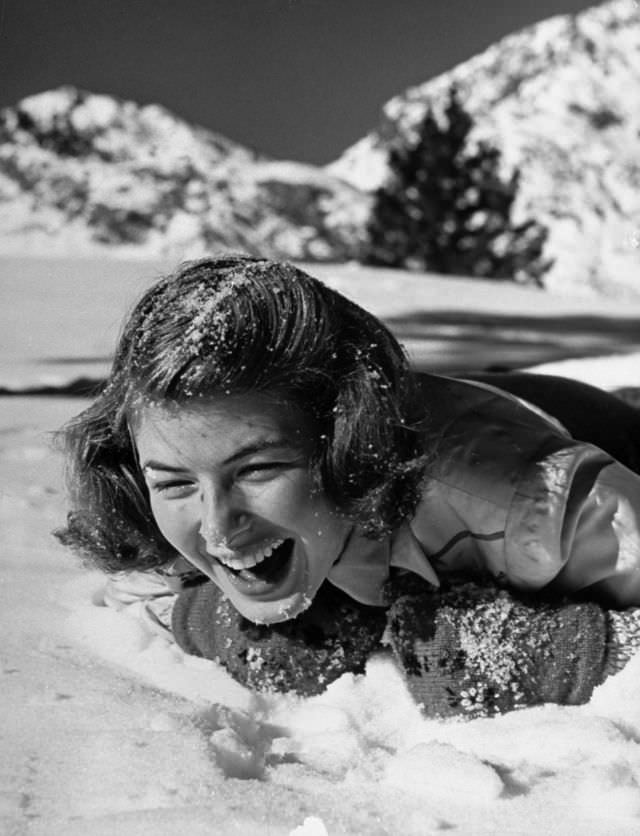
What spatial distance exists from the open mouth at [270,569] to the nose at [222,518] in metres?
0.10

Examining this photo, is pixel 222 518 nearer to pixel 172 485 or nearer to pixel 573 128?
pixel 172 485

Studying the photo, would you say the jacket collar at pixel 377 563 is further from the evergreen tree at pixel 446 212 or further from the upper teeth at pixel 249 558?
the evergreen tree at pixel 446 212

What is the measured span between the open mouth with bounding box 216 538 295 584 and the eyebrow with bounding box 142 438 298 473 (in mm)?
143

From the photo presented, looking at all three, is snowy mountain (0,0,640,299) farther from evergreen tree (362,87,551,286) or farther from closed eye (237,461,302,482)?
closed eye (237,461,302,482)

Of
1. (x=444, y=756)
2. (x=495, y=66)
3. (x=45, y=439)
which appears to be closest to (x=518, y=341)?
(x=45, y=439)

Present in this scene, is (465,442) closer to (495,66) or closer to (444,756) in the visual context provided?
(444,756)

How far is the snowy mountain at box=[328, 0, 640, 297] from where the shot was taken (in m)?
75.0

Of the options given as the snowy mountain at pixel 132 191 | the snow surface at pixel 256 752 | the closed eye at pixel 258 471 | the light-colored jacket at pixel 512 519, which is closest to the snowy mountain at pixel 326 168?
the snowy mountain at pixel 132 191

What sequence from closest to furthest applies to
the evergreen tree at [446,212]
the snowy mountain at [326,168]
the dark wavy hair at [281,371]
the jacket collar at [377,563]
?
the dark wavy hair at [281,371]
the jacket collar at [377,563]
the evergreen tree at [446,212]
the snowy mountain at [326,168]

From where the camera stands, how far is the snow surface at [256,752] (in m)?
1.09

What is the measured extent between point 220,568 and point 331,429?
228 millimetres

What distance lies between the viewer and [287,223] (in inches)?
2276

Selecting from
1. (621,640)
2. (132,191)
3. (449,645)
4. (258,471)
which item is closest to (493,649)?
(449,645)

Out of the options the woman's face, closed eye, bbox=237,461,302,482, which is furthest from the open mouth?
closed eye, bbox=237,461,302,482
